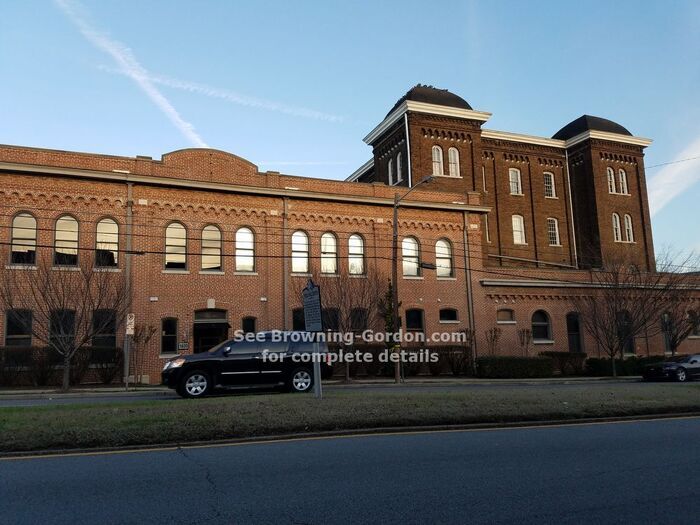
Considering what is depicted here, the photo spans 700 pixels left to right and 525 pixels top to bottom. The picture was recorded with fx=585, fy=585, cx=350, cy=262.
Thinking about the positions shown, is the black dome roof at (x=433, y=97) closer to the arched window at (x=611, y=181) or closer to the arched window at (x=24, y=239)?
the arched window at (x=611, y=181)

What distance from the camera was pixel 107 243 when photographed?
82.2ft

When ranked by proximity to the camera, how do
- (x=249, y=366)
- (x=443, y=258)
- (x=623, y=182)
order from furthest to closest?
(x=623, y=182), (x=443, y=258), (x=249, y=366)

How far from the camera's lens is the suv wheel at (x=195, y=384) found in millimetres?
15383

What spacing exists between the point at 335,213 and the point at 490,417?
1989cm

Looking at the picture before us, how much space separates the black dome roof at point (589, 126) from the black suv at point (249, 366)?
3508 centimetres

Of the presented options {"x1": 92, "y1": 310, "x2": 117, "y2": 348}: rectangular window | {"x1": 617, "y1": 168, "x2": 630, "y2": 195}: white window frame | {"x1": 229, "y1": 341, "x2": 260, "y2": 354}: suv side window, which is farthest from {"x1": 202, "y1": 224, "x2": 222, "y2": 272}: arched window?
{"x1": 617, "y1": 168, "x2": 630, "y2": 195}: white window frame

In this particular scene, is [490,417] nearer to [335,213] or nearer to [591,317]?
[335,213]

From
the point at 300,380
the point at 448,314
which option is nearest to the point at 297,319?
the point at 448,314

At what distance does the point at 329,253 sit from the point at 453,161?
12.8 meters

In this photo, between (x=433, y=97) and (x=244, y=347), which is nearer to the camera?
(x=244, y=347)

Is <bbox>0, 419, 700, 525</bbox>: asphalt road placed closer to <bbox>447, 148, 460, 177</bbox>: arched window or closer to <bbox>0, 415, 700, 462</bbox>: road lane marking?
<bbox>0, 415, 700, 462</bbox>: road lane marking

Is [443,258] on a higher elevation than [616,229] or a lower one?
lower

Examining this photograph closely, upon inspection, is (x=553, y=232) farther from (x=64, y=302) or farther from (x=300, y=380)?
(x=64, y=302)

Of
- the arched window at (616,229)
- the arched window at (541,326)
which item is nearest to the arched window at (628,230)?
the arched window at (616,229)
